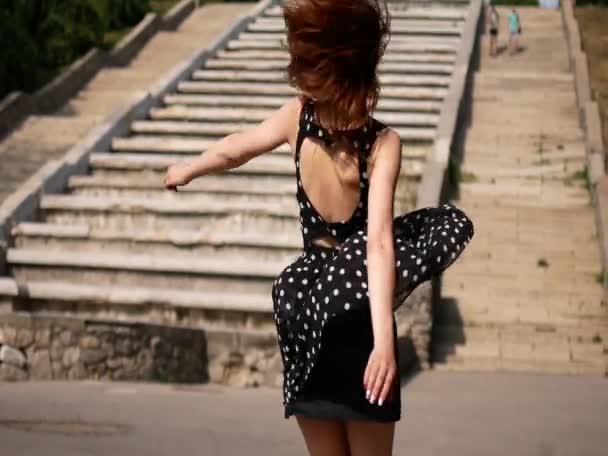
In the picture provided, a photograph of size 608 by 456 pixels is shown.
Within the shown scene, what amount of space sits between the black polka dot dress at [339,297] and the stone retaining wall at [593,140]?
822 centimetres

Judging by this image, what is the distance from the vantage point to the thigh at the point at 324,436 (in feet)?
10.5

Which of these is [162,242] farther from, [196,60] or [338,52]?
[338,52]

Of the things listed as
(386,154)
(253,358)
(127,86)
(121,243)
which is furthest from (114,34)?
(386,154)

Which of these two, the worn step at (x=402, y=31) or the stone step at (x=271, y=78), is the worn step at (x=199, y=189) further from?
the worn step at (x=402, y=31)

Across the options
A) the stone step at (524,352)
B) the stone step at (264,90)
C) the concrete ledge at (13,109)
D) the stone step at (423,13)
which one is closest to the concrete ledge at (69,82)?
the concrete ledge at (13,109)

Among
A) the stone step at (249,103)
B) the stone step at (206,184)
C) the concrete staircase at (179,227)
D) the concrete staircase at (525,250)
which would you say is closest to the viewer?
the concrete staircase at (525,250)

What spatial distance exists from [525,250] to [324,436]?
905cm

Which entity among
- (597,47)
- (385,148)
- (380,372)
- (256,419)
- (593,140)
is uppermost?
(385,148)

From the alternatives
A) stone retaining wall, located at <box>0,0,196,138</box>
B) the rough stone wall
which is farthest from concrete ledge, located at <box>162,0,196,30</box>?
the rough stone wall

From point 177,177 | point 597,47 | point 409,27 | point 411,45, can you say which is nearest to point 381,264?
point 177,177

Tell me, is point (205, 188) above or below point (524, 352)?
above

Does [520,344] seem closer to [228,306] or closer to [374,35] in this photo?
[228,306]

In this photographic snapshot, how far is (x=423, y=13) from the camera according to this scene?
2064 centimetres

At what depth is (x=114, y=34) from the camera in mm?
23969
